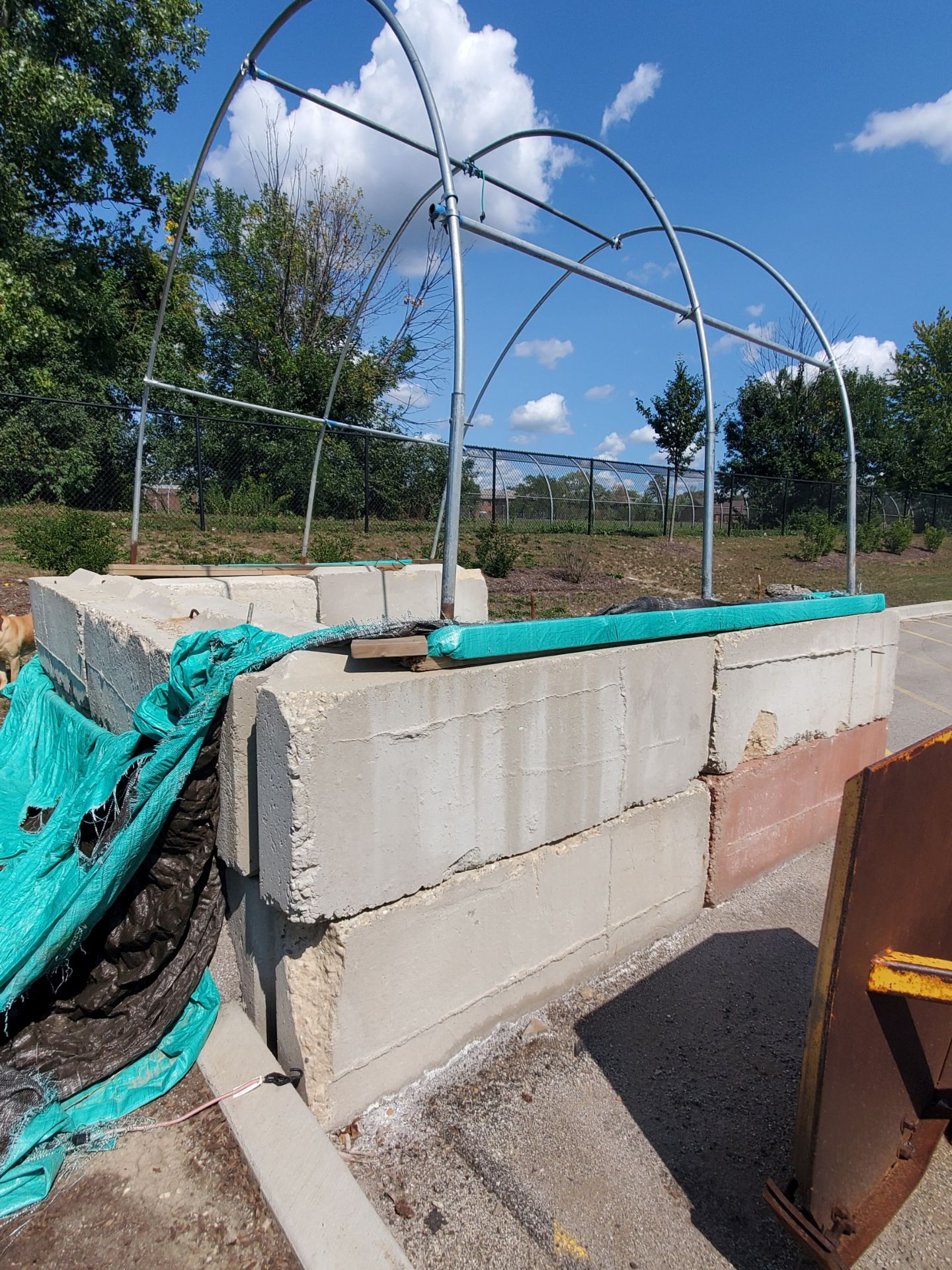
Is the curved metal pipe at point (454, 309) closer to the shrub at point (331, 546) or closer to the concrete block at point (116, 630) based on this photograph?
the concrete block at point (116, 630)

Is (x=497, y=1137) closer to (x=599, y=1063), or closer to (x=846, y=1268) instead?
(x=599, y=1063)

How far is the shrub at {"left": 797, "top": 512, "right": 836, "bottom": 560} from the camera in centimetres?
1892

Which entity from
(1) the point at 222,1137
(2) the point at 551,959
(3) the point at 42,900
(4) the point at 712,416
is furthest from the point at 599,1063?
(4) the point at 712,416

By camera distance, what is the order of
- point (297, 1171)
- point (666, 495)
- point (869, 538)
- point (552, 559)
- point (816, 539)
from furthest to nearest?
point (869, 538)
point (666, 495)
point (816, 539)
point (552, 559)
point (297, 1171)

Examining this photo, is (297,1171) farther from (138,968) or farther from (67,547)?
(67,547)

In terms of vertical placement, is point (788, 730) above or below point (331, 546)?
below

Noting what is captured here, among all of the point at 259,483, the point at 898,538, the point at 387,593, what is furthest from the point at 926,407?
the point at 387,593

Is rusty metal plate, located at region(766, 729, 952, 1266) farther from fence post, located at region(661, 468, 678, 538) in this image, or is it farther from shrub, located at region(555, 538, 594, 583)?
fence post, located at region(661, 468, 678, 538)

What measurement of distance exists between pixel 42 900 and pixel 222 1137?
2.75ft

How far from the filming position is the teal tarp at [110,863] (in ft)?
6.49

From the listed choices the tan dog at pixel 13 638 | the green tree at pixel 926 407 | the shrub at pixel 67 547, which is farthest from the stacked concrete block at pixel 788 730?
the green tree at pixel 926 407

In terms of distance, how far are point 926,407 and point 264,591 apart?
38793 mm

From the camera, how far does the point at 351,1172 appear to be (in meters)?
1.95

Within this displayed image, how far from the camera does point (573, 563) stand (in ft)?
42.5
